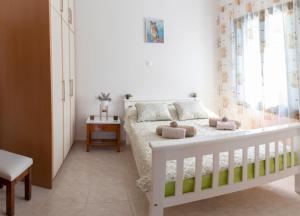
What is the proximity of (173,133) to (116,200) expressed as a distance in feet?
2.69

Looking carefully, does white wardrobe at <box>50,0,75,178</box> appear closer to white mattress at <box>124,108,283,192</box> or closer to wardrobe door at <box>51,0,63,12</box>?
wardrobe door at <box>51,0,63,12</box>

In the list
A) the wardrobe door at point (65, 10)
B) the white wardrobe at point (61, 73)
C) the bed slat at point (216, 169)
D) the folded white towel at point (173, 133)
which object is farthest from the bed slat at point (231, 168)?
the wardrobe door at point (65, 10)

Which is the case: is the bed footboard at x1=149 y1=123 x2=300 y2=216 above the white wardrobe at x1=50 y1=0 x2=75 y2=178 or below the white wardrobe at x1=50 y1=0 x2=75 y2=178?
below

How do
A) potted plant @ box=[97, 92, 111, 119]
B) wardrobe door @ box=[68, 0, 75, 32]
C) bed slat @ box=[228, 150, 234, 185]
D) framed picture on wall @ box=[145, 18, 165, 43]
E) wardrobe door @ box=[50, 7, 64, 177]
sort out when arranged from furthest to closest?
framed picture on wall @ box=[145, 18, 165, 43]
potted plant @ box=[97, 92, 111, 119]
wardrobe door @ box=[68, 0, 75, 32]
wardrobe door @ box=[50, 7, 64, 177]
bed slat @ box=[228, 150, 234, 185]

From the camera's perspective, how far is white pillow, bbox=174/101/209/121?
12.1 ft

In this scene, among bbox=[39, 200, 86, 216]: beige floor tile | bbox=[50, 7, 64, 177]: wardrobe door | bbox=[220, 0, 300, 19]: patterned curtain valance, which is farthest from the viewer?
bbox=[220, 0, 300, 19]: patterned curtain valance

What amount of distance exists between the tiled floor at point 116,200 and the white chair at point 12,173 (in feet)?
0.34

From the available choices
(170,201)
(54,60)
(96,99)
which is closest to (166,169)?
(170,201)

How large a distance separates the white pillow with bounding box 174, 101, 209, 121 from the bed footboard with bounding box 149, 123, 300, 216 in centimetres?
144

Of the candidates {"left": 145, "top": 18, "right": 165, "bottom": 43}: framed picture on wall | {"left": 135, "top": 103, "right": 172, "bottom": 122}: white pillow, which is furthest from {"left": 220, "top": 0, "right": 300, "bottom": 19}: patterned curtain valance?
{"left": 135, "top": 103, "right": 172, "bottom": 122}: white pillow

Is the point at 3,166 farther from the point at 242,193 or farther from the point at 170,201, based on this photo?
the point at 242,193

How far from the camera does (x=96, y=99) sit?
4066 millimetres

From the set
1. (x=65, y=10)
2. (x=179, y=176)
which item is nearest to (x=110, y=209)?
(x=179, y=176)

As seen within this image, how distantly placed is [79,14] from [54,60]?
162 centimetres
